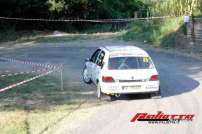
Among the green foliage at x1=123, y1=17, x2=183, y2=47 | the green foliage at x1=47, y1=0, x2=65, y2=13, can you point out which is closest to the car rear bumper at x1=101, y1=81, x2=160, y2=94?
the green foliage at x1=123, y1=17, x2=183, y2=47

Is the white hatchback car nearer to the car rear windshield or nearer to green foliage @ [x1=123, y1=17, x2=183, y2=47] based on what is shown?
the car rear windshield

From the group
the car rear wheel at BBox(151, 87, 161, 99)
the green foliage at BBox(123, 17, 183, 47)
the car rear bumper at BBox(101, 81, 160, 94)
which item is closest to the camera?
the car rear bumper at BBox(101, 81, 160, 94)

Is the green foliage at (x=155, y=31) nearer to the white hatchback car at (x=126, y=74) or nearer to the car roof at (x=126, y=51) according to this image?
the car roof at (x=126, y=51)

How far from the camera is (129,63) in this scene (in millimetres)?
16266

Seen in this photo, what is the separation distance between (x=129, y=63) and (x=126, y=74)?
25.3 inches

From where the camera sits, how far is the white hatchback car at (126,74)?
15.7m

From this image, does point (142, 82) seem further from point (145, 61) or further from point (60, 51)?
point (60, 51)

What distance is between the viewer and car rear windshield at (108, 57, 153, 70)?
16125mm

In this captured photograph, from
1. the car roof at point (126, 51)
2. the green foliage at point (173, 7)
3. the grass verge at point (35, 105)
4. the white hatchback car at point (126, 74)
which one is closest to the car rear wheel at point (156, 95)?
the white hatchback car at point (126, 74)

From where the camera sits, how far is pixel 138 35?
1590 inches

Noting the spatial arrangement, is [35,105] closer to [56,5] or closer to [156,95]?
[156,95]

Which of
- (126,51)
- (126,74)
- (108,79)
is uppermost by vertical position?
(126,51)

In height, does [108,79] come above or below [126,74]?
below

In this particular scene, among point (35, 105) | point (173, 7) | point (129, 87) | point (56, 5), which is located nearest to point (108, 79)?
point (129, 87)
